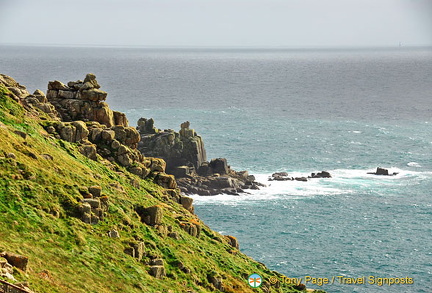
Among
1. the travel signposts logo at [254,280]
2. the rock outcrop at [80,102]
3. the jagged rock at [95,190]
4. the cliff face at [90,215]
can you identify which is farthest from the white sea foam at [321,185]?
the jagged rock at [95,190]

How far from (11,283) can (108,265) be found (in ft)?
40.5

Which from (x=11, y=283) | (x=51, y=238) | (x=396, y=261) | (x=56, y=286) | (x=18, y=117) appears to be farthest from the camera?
(x=396, y=261)

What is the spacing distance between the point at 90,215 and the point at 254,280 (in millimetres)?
18285

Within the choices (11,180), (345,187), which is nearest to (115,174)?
(11,180)

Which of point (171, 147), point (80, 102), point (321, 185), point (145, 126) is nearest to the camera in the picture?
point (80, 102)

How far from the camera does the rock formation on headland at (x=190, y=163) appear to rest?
14300 cm

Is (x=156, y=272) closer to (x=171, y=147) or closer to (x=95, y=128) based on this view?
(x=95, y=128)

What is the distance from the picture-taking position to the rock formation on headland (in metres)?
143

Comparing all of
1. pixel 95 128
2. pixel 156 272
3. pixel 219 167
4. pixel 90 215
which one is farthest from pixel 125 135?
pixel 219 167

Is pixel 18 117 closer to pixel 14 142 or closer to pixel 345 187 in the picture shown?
pixel 14 142

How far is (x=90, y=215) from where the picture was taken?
4691 cm

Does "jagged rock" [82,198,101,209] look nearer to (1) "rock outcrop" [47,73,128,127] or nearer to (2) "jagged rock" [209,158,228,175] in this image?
(1) "rock outcrop" [47,73,128,127]

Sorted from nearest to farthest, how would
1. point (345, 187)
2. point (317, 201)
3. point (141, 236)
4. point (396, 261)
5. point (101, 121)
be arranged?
point (141, 236)
point (101, 121)
point (396, 261)
point (317, 201)
point (345, 187)

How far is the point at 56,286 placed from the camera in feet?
118
